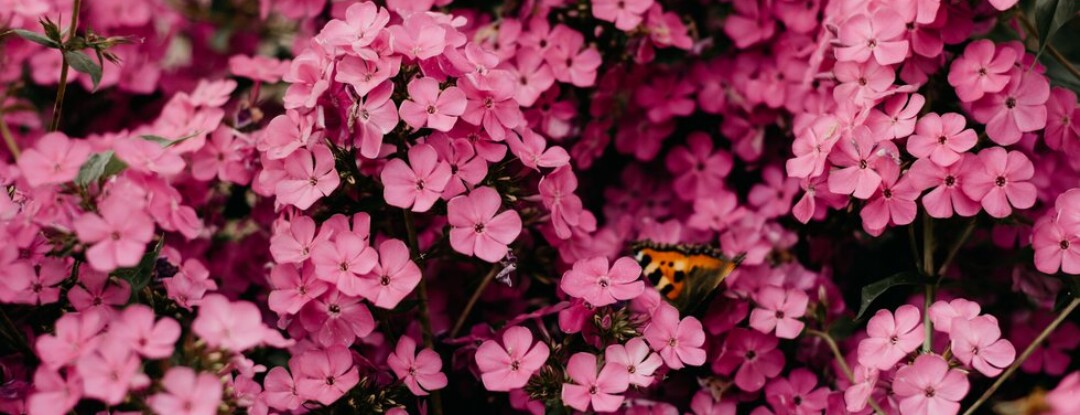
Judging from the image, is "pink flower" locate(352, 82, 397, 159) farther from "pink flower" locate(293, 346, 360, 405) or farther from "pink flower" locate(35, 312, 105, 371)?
"pink flower" locate(35, 312, 105, 371)

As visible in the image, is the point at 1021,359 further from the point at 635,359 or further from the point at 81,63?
the point at 81,63

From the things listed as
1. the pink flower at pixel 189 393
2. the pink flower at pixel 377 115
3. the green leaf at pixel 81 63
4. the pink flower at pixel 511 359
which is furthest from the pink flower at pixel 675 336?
the green leaf at pixel 81 63

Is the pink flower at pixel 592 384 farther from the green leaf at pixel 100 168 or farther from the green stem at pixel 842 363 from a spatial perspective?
the green leaf at pixel 100 168

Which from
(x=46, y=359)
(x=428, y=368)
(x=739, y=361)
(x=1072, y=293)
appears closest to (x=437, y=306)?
(x=428, y=368)

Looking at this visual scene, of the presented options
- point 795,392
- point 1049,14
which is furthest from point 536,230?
point 1049,14

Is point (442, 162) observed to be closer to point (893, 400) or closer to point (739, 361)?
point (739, 361)

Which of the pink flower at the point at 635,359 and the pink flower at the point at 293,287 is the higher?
the pink flower at the point at 293,287
